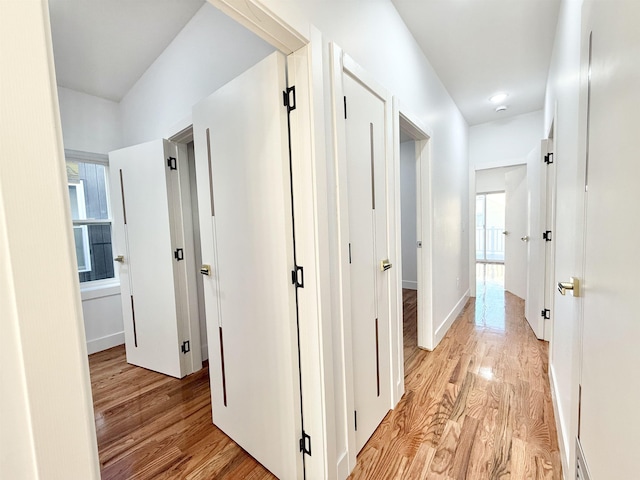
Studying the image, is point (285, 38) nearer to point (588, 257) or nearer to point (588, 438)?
point (588, 257)

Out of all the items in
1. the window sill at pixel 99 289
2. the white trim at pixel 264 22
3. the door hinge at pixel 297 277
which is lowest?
the window sill at pixel 99 289

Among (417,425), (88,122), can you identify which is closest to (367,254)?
(417,425)

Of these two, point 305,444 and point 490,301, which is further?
point 490,301

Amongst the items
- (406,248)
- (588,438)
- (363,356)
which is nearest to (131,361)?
(363,356)

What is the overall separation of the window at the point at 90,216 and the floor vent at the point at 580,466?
391cm

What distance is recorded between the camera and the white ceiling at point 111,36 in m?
1.89

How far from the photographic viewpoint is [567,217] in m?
1.54

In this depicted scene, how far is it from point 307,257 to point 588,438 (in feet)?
3.57

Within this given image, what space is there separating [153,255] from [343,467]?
6.78 feet

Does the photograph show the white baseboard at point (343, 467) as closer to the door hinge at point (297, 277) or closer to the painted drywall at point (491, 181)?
the door hinge at point (297, 277)

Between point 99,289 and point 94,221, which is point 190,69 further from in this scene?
point 99,289

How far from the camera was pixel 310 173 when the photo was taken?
1160 mm

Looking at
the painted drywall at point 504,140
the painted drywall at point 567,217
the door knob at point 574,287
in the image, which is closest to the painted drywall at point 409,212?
the painted drywall at point 504,140

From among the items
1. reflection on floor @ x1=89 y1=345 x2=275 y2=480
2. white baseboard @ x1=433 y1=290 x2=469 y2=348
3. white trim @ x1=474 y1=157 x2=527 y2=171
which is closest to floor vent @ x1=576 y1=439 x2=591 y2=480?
reflection on floor @ x1=89 y1=345 x2=275 y2=480
